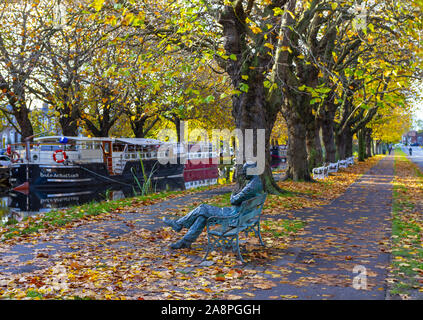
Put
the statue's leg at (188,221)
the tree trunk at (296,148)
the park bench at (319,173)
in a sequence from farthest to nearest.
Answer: the park bench at (319,173) → the tree trunk at (296,148) → the statue's leg at (188,221)

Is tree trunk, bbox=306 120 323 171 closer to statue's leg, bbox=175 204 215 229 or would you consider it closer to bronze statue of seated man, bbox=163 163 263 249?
bronze statue of seated man, bbox=163 163 263 249

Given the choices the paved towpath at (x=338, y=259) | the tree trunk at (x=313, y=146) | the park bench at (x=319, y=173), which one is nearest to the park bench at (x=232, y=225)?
the paved towpath at (x=338, y=259)

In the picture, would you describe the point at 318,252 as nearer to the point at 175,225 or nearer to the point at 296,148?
the point at 175,225

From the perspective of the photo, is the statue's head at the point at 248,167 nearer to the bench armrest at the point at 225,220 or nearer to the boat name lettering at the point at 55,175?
the bench armrest at the point at 225,220

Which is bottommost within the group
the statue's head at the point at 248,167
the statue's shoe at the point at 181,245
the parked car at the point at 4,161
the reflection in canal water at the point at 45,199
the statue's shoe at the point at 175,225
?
the reflection in canal water at the point at 45,199

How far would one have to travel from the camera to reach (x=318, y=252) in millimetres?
7352

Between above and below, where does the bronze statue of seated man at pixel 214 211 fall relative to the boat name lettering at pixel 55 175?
above

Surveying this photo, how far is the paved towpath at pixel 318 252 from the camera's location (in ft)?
17.7

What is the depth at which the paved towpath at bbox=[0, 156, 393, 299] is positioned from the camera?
539 cm

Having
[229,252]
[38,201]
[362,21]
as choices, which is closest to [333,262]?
[229,252]

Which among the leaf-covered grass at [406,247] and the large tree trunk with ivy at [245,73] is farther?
the large tree trunk with ivy at [245,73]

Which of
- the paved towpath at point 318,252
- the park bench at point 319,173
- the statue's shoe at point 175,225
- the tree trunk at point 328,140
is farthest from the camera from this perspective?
the tree trunk at point 328,140

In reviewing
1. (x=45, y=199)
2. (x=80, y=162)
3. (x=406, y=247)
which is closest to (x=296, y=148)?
(x=406, y=247)
